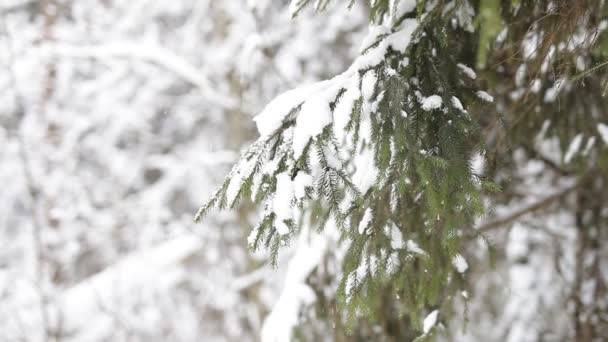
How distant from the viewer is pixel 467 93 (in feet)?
7.01

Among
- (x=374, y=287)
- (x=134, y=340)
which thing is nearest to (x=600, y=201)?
(x=374, y=287)

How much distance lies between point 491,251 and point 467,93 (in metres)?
0.74

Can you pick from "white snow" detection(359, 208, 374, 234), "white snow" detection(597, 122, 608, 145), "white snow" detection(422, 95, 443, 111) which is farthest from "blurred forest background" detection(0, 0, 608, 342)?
"white snow" detection(359, 208, 374, 234)

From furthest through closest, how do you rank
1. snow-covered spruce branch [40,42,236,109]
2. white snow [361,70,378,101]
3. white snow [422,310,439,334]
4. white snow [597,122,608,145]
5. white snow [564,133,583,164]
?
snow-covered spruce branch [40,42,236,109] → white snow [564,133,583,164] → white snow [597,122,608,145] → white snow [422,310,439,334] → white snow [361,70,378,101]

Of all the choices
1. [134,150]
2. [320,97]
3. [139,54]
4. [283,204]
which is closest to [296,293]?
[283,204]

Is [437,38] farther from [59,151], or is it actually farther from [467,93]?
[59,151]

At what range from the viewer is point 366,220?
202 cm

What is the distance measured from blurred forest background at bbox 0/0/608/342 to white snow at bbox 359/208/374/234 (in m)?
0.62

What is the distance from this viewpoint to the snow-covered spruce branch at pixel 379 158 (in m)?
1.80

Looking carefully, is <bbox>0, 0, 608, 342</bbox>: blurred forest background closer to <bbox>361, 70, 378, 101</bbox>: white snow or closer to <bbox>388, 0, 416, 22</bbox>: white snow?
<bbox>388, 0, 416, 22</bbox>: white snow

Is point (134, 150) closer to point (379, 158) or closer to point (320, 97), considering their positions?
point (320, 97)

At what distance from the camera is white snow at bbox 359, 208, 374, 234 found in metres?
2.00

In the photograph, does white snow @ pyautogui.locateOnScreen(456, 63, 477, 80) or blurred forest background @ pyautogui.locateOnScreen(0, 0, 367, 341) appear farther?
blurred forest background @ pyautogui.locateOnScreen(0, 0, 367, 341)

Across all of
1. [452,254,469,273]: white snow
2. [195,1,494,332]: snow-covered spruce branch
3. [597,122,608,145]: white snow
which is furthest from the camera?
[597,122,608,145]: white snow
